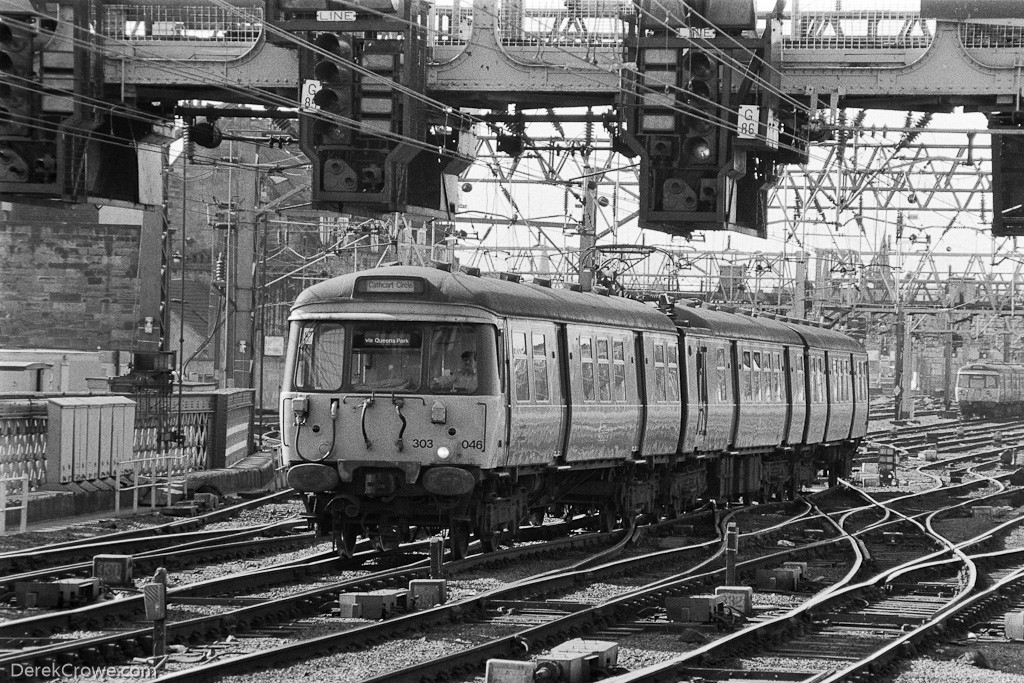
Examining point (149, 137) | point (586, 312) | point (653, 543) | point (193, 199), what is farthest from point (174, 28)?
point (193, 199)

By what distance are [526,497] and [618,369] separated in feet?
8.61

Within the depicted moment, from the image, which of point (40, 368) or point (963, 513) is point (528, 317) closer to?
point (963, 513)

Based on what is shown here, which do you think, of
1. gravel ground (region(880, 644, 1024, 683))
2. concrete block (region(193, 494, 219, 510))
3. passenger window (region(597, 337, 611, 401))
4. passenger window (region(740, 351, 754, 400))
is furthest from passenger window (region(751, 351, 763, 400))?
gravel ground (region(880, 644, 1024, 683))

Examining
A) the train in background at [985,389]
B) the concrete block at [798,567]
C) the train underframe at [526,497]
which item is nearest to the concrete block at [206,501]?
the train underframe at [526,497]

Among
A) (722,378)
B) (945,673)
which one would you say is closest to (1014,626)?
(945,673)

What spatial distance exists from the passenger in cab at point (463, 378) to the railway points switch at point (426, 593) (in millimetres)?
2521

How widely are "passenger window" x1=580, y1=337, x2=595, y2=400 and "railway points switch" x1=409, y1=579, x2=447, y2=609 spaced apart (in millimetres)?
5302

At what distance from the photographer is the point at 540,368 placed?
18.4 meters

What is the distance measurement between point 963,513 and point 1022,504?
13.1 ft

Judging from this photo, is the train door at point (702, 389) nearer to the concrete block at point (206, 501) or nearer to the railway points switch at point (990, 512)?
the railway points switch at point (990, 512)

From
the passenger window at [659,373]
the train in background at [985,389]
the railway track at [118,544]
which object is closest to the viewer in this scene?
the railway track at [118,544]

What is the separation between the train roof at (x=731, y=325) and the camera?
24.3 m

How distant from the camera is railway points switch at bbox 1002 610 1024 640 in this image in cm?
1407

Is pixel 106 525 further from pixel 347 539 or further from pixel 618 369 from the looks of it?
pixel 618 369
